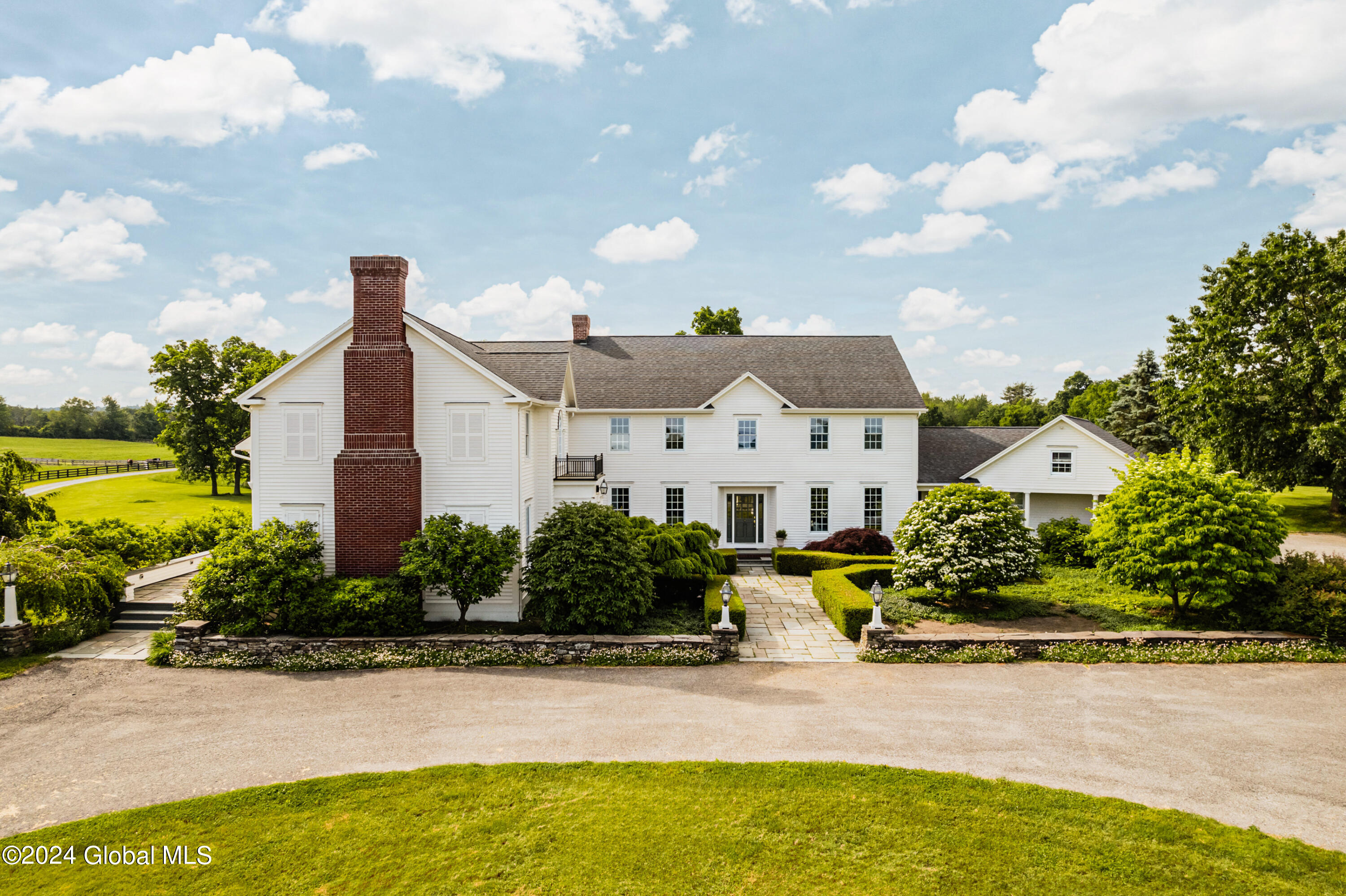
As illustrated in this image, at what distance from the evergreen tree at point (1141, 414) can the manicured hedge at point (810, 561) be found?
96.0 ft

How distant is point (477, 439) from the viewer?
54.1ft

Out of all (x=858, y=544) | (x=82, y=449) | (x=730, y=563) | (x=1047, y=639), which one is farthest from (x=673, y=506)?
(x=82, y=449)

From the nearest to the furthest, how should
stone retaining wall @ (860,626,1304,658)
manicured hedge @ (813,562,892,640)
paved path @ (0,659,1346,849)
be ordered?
paved path @ (0,659,1346,849)
stone retaining wall @ (860,626,1304,658)
manicured hedge @ (813,562,892,640)

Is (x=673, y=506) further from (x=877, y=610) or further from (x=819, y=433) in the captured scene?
(x=877, y=610)

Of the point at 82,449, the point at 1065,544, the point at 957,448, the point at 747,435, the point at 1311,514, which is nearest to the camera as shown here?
the point at 1065,544

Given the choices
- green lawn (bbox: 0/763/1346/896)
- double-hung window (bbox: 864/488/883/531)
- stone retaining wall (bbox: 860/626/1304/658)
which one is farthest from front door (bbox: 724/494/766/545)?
green lawn (bbox: 0/763/1346/896)

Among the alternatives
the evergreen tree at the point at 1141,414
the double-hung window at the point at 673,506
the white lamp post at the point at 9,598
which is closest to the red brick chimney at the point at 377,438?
the white lamp post at the point at 9,598

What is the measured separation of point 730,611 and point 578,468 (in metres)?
10.1

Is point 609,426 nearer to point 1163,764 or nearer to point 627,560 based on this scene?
point 627,560

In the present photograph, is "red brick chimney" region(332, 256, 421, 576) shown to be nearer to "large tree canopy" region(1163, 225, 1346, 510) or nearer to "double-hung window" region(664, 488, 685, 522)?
"double-hung window" region(664, 488, 685, 522)

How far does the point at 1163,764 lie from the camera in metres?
9.40

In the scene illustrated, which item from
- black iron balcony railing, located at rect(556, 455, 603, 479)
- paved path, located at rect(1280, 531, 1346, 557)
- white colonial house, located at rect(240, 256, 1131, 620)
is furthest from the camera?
paved path, located at rect(1280, 531, 1346, 557)

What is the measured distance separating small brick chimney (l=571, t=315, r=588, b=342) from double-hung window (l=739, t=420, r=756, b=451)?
9.63 m

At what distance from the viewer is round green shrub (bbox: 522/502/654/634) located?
48.6 ft
